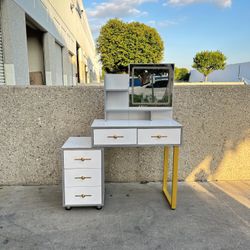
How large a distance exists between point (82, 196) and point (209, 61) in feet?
81.9

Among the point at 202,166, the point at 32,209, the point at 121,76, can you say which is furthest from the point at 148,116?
the point at 32,209

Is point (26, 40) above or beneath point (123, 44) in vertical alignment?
beneath

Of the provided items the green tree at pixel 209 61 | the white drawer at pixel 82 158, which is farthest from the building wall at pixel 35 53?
the green tree at pixel 209 61

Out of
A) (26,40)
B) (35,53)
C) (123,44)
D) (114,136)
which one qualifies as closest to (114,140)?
(114,136)

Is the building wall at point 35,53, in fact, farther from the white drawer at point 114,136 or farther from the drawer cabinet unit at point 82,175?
the white drawer at point 114,136

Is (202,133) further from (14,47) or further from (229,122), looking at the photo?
(14,47)

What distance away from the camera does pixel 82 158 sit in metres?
2.05

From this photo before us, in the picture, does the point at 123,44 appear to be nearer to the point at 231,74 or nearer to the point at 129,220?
the point at 129,220

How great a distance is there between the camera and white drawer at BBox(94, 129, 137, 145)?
6.41 ft

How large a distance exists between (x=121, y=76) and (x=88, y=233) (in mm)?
1580

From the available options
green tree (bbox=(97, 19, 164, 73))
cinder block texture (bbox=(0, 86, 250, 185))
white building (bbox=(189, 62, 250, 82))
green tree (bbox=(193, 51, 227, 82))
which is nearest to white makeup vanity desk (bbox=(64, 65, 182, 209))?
cinder block texture (bbox=(0, 86, 250, 185))

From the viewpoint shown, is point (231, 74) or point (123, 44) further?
point (231, 74)

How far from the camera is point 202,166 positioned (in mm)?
2795

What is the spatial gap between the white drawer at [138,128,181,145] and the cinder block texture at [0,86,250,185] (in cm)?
70
